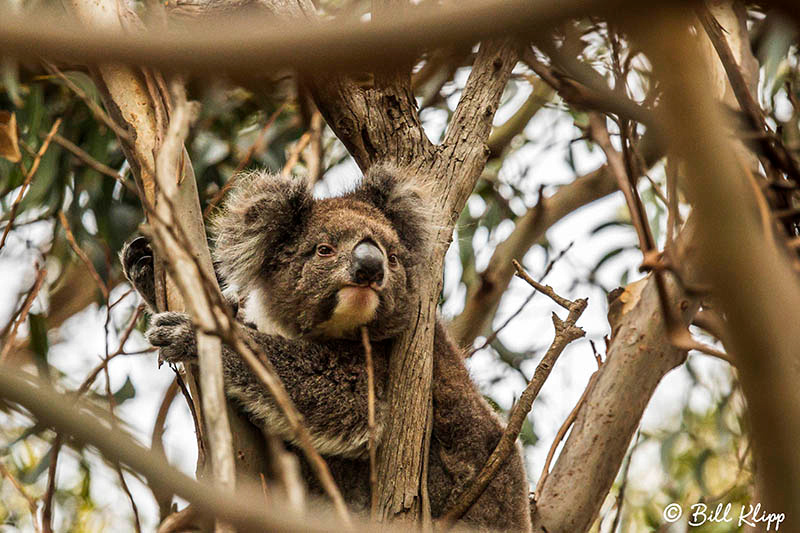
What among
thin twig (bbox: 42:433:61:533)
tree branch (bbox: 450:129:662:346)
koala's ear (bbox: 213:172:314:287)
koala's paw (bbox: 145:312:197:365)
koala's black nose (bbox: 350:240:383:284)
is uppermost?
tree branch (bbox: 450:129:662:346)

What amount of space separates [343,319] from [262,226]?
0.46m

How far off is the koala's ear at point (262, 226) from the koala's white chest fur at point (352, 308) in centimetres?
34

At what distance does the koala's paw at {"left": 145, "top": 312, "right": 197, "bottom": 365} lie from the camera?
2.45 meters

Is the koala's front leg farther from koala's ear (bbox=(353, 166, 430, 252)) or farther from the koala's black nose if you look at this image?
koala's ear (bbox=(353, 166, 430, 252))

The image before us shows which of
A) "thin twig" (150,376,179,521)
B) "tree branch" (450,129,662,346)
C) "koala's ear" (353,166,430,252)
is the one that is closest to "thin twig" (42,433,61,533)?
"thin twig" (150,376,179,521)

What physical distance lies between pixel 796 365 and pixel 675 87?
1.02ft

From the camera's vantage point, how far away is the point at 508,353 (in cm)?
475

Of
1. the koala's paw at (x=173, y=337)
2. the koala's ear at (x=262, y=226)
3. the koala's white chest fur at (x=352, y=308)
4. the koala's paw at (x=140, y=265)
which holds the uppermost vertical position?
the koala's ear at (x=262, y=226)

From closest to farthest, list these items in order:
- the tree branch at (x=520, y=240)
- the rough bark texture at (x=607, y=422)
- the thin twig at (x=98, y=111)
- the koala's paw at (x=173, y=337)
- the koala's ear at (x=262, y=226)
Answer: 1. the thin twig at (x=98, y=111)
2. the koala's paw at (x=173, y=337)
3. the koala's ear at (x=262, y=226)
4. the rough bark texture at (x=607, y=422)
5. the tree branch at (x=520, y=240)

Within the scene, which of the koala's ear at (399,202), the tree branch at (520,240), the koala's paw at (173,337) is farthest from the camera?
the tree branch at (520,240)

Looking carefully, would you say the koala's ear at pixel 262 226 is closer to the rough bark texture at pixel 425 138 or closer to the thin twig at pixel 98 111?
the rough bark texture at pixel 425 138

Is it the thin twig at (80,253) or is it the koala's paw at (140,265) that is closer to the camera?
the koala's paw at (140,265)

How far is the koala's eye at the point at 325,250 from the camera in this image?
2.95m

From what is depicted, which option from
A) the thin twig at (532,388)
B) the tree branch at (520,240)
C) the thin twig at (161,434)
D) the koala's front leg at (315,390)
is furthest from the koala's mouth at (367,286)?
the tree branch at (520,240)
